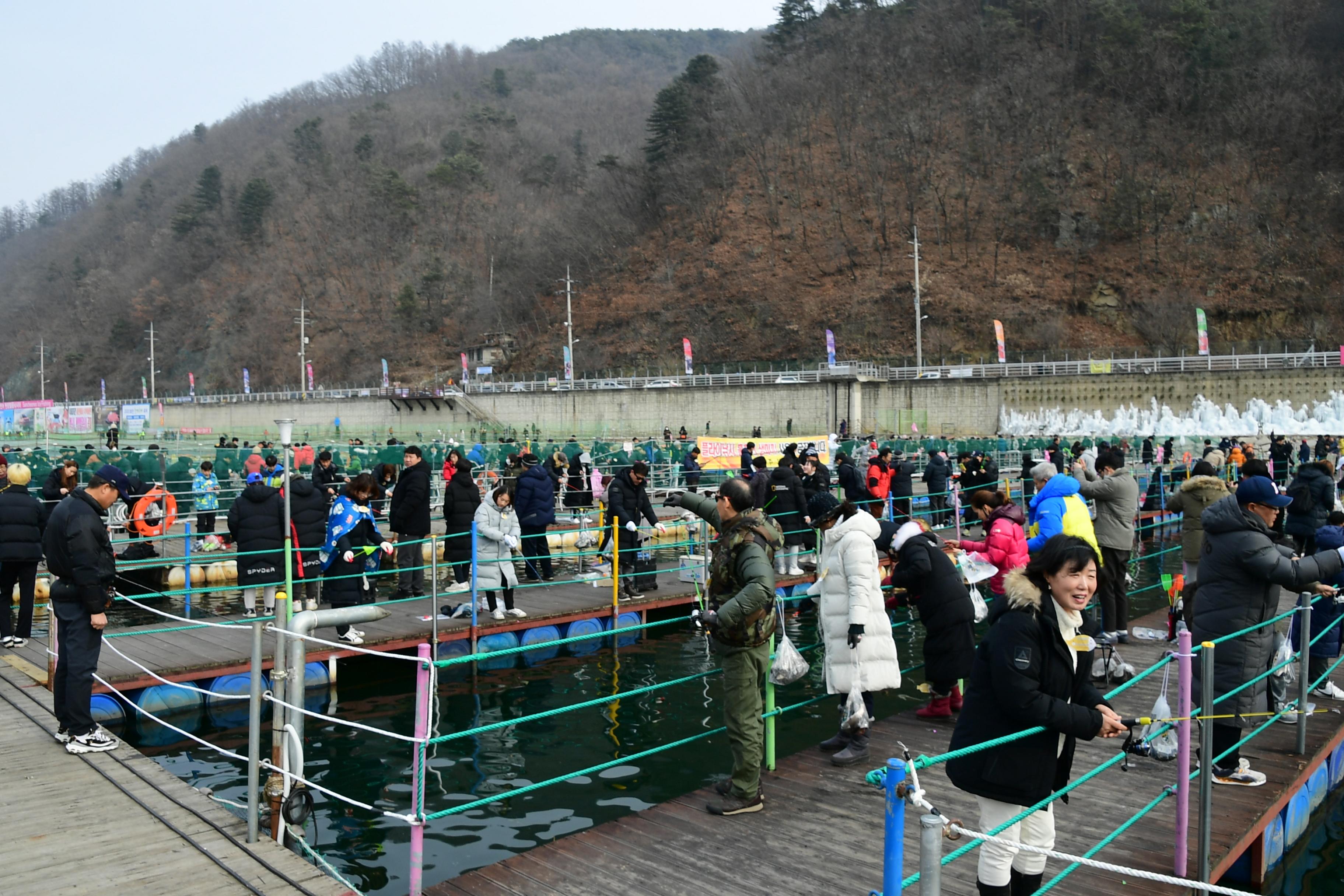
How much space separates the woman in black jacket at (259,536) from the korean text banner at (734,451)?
13580 mm

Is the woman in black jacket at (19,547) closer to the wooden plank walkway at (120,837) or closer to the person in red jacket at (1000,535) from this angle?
the wooden plank walkway at (120,837)

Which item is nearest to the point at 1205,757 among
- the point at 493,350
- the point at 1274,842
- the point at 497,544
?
the point at 1274,842

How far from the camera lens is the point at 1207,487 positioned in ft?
27.9

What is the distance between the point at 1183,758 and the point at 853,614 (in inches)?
79.2

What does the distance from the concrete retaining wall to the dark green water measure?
3029cm

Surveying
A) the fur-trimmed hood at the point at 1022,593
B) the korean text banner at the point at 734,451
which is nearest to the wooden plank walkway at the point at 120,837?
the fur-trimmed hood at the point at 1022,593

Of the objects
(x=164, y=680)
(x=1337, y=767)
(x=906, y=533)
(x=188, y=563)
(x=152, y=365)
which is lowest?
(x=1337, y=767)

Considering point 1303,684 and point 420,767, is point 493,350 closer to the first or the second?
point 1303,684

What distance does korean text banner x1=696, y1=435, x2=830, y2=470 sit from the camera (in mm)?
24500

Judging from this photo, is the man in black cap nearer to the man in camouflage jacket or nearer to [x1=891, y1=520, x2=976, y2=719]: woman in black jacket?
the man in camouflage jacket

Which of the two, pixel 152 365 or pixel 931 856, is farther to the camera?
pixel 152 365

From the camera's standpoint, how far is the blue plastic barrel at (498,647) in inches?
465

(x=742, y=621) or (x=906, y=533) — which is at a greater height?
(x=906, y=533)

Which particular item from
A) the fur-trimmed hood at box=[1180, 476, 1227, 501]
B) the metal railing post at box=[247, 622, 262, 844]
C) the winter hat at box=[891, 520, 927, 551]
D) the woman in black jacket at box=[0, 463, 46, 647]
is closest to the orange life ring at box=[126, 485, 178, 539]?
the woman in black jacket at box=[0, 463, 46, 647]
